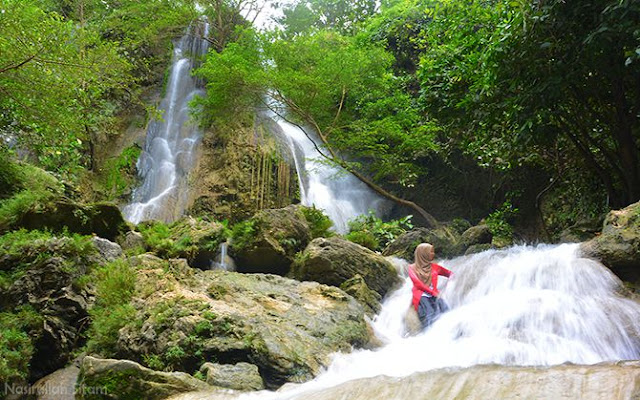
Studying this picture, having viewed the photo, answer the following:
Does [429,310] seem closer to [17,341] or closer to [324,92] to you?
[17,341]

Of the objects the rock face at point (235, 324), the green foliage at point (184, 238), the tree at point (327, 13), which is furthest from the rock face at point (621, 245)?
the tree at point (327, 13)

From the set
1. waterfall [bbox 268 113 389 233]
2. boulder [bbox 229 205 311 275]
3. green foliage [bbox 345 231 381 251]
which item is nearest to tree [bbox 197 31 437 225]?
waterfall [bbox 268 113 389 233]

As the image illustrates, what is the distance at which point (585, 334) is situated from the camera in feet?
17.5

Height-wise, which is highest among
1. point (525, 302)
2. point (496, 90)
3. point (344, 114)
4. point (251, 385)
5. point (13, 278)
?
point (344, 114)

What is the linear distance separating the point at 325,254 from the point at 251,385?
4.33 metres

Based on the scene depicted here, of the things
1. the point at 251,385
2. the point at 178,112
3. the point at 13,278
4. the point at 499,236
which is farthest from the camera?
the point at 178,112

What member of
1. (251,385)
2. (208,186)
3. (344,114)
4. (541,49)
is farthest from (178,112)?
(251,385)

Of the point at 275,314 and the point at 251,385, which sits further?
the point at 275,314

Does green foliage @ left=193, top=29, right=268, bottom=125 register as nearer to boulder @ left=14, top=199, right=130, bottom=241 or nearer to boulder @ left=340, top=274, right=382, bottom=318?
boulder @ left=14, top=199, right=130, bottom=241

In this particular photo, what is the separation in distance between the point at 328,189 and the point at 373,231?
3213 mm

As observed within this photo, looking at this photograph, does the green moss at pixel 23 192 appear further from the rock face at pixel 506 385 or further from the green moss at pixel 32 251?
the rock face at pixel 506 385

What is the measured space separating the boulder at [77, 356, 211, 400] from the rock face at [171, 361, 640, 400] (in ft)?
4.05

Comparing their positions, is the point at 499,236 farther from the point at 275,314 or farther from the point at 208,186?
the point at 208,186

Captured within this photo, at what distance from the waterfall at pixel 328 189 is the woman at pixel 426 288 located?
770cm
